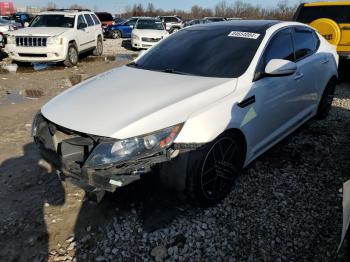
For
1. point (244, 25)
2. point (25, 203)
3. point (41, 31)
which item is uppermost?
point (244, 25)

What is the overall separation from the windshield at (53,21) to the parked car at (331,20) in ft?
24.5

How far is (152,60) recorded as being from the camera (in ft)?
13.5

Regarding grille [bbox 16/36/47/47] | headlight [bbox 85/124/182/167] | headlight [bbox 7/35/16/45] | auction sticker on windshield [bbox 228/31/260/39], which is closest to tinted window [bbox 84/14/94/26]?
grille [bbox 16/36/47/47]

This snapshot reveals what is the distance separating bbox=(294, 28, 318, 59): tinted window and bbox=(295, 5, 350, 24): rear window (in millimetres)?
3514

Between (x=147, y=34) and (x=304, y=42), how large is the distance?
11917 millimetres

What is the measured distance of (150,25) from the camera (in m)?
16.8

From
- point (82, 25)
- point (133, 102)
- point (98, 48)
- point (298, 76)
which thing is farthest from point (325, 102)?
point (98, 48)

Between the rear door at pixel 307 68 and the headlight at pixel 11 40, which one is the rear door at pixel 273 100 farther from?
the headlight at pixel 11 40

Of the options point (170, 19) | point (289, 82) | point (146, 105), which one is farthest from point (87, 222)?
point (170, 19)

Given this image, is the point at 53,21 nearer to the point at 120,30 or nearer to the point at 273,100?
the point at 273,100

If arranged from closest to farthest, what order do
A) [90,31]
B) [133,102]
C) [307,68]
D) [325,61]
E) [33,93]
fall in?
[133,102] < [307,68] < [325,61] < [33,93] < [90,31]

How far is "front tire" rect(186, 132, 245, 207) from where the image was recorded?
286 cm

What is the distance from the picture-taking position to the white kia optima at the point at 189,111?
2.65 m

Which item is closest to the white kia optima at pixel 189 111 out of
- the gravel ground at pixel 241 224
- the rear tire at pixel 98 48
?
the gravel ground at pixel 241 224
